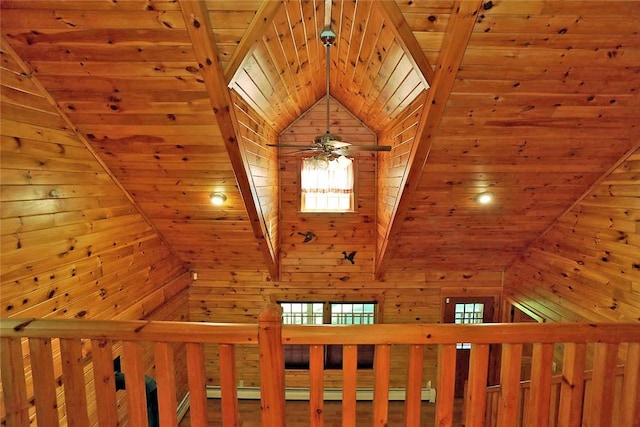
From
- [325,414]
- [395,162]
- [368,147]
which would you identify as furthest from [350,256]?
[368,147]

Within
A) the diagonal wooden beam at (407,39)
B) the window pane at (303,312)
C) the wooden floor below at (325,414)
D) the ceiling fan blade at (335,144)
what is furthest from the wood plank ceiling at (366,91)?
the wooden floor below at (325,414)

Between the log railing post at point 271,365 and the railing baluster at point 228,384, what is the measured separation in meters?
0.11

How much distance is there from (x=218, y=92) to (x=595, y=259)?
151 inches

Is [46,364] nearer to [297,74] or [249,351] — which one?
[297,74]

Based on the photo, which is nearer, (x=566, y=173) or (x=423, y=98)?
(x=423, y=98)

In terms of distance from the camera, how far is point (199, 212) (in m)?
3.61

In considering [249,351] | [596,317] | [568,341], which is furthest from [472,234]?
[249,351]

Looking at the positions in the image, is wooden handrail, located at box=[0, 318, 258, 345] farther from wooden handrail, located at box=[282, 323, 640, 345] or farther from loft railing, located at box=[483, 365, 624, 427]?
loft railing, located at box=[483, 365, 624, 427]

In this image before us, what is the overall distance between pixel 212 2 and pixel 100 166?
185cm

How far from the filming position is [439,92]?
2262 millimetres

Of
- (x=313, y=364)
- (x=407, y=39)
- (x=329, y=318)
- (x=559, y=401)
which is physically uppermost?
(x=407, y=39)

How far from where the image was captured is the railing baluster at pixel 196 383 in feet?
3.91

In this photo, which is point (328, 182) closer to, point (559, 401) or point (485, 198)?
point (485, 198)

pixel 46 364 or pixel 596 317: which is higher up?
pixel 46 364
